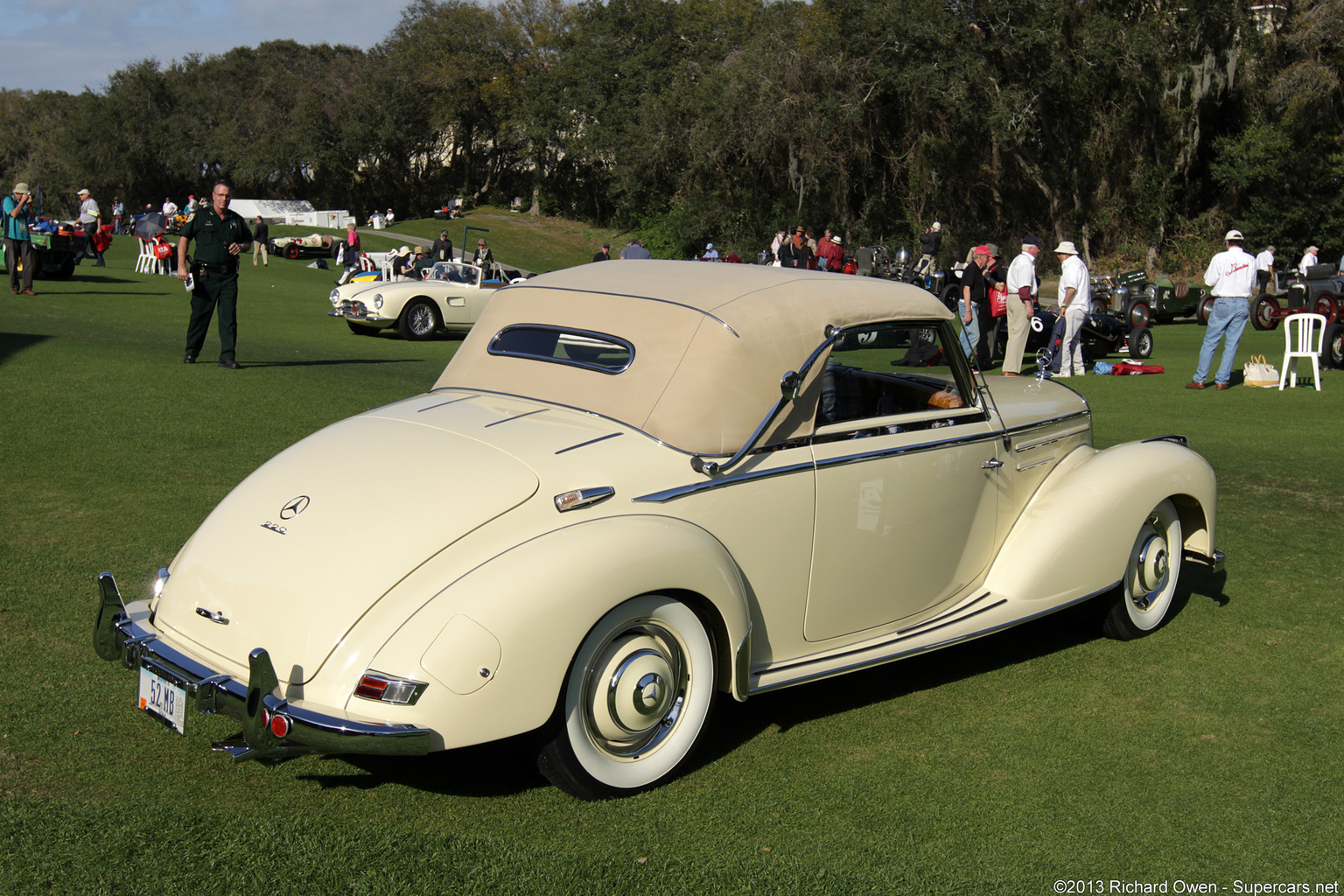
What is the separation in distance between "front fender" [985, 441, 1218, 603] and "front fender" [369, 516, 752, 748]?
1938mm

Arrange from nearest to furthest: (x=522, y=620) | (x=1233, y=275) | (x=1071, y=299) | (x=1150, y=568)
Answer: (x=522, y=620), (x=1150, y=568), (x=1233, y=275), (x=1071, y=299)

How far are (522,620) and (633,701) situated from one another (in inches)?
21.3

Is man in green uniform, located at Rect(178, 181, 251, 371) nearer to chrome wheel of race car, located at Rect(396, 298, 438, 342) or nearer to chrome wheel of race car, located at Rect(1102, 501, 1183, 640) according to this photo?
chrome wheel of race car, located at Rect(396, 298, 438, 342)

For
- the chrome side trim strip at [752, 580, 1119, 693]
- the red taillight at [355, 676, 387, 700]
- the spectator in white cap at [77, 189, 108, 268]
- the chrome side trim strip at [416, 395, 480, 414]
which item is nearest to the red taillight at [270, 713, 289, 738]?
the red taillight at [355, 676, 387, 700]

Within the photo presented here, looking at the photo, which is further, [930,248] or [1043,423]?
[930,248]

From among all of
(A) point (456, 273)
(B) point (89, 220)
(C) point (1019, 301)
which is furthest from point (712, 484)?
(B) point (89, 220)

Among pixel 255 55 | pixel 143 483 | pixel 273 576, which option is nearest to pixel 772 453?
pixel 273 576

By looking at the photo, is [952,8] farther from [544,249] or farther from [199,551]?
[199,551]

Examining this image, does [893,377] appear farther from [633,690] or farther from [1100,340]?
[1100,340]

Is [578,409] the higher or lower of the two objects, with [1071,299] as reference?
lower

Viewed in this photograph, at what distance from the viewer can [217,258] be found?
1174 centimetres

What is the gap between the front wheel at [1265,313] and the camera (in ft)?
76.1

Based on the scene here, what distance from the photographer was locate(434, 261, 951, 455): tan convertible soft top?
12.7 feet

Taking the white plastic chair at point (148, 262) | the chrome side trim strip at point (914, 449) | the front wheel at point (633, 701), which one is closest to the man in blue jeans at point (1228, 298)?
the chrome side trim strip at point (914, 449)
